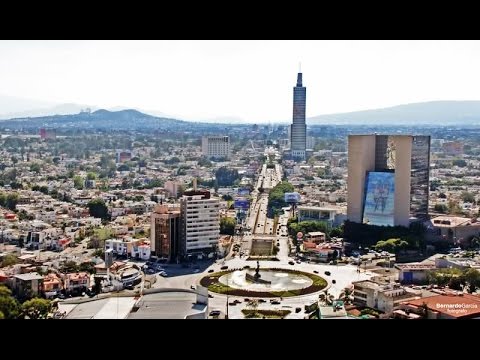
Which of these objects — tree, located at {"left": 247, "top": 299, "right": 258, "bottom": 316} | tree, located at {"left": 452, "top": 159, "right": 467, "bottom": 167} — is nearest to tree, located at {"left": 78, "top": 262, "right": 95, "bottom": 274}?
tree, located at {"left": 247, "top": 299, "right": 258, "bottom": 316}

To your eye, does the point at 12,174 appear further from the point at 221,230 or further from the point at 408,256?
the point at 408,256

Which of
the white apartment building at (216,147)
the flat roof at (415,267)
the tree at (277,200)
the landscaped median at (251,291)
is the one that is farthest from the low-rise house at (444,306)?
the white apartment building at (216,147)

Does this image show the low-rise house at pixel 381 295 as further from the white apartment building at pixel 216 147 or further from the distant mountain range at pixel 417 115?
the distant mountain range at pixel 417 115

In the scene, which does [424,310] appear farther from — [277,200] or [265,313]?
[277,200]

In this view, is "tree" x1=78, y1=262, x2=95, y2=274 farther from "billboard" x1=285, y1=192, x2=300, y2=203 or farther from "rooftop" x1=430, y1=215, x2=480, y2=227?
"billboard" x1=285, y1=192, x2=300, y2=203
